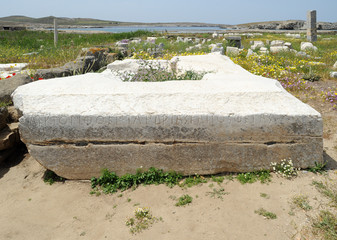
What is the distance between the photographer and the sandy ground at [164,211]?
231 centimetres

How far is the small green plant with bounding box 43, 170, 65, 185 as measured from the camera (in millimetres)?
3147

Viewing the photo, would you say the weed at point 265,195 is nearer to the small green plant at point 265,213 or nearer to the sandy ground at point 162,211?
the sandy ground at point 162,211

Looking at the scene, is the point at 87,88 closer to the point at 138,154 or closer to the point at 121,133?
the point at 121,133

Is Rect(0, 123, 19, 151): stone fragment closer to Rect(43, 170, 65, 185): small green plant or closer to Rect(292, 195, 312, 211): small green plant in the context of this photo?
Rect(43, 170, 65, 185): small green plant

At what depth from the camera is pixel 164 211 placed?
2578 millimetres

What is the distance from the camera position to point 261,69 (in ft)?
21.8

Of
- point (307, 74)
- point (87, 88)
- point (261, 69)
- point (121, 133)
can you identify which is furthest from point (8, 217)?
point (307, 74)

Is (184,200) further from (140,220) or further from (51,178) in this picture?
(51,178)

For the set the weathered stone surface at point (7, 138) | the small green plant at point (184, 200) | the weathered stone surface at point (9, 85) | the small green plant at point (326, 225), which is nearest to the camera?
the small green plant at point (326, 225)

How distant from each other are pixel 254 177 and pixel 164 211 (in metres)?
1.06

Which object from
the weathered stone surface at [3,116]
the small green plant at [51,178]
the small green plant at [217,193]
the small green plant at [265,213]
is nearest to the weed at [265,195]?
the small green plant at [265,213]

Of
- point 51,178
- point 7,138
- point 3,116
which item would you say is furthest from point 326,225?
point 3,116

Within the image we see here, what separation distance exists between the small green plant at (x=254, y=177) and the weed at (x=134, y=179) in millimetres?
668

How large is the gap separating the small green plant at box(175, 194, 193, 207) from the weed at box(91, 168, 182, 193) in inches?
9.6
